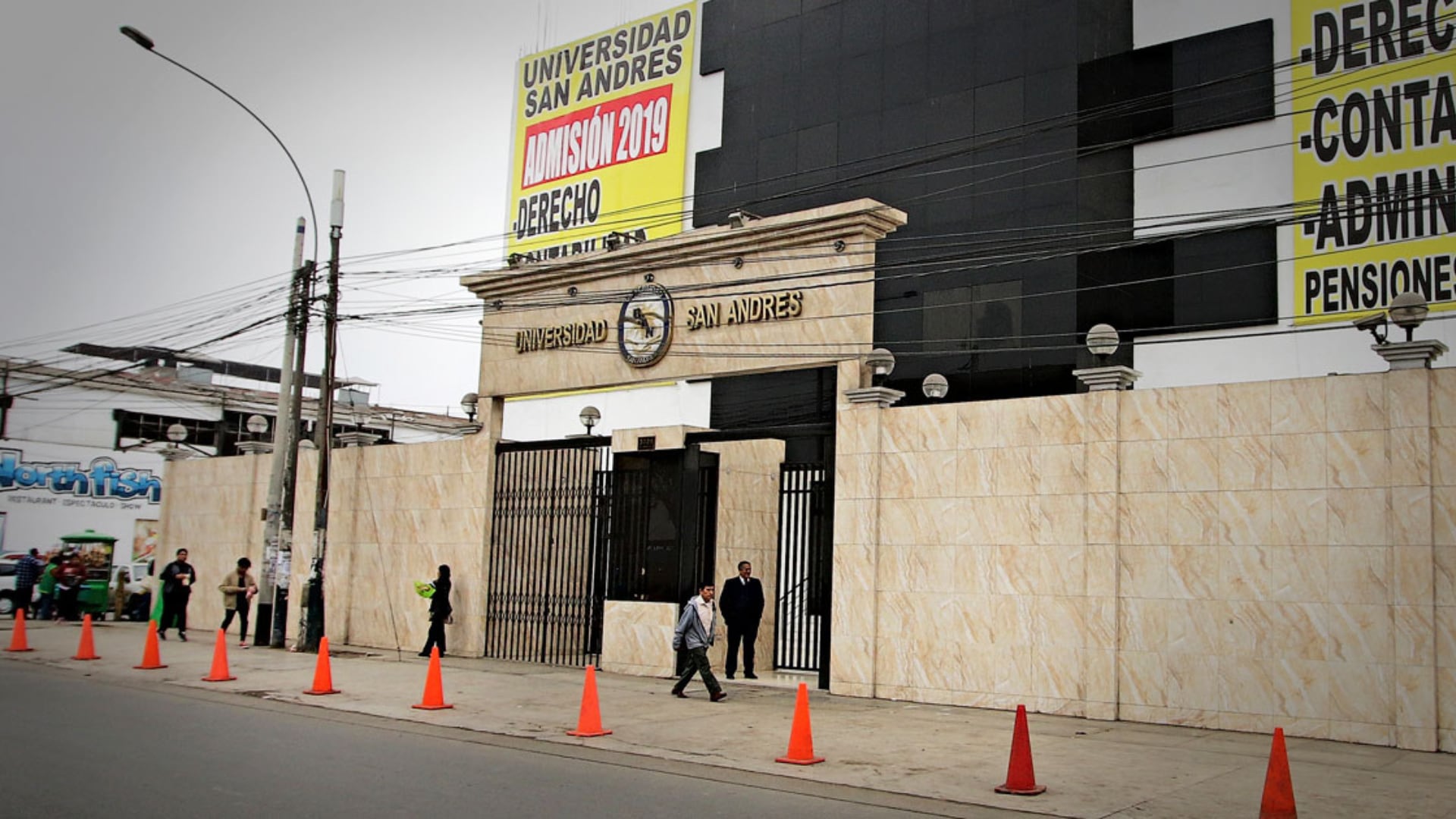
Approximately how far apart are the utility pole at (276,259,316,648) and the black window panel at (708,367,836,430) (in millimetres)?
11496

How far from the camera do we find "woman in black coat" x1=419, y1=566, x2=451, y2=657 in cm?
2214

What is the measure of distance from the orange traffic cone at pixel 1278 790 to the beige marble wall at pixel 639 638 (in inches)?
450

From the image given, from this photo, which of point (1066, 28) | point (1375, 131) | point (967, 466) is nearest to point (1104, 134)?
point (1066, 28)

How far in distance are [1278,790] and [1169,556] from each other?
6239mm

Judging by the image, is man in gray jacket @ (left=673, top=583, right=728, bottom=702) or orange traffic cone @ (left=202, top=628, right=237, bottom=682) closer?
man in gray jacket @ (left=673, top=583, right=728, bottom=702)

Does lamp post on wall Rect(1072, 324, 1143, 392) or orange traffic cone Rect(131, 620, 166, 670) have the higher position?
lamp post on wall Rect(1072, 324, 1143, 392)

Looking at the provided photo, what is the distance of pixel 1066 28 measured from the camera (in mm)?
30750

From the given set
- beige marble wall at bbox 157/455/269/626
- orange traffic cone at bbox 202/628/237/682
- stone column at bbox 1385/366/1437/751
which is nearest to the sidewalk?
orange traffic cone at bbox 202/628/237/682

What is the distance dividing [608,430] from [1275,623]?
28.1 m

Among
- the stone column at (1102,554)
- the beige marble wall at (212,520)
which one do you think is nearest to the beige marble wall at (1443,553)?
the stone column at (1102,554)

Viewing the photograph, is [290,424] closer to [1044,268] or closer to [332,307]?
[332,307]

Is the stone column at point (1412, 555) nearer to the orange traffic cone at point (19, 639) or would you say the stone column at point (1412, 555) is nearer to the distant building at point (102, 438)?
the orange traffic cone at point (19, 639)

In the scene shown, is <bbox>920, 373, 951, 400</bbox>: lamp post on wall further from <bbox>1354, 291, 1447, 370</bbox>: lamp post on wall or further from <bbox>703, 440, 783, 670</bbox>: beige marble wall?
<bbox>1354, 291, 1447, 370</bbox>: lamp post on wall

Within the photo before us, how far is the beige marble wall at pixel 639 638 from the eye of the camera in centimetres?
1950
